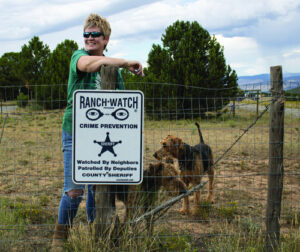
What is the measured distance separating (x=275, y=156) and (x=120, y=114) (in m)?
1.68

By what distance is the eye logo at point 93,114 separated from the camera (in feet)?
9.25

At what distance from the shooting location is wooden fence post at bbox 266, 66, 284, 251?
330cm

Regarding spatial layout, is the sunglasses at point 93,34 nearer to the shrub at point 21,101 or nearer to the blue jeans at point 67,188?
the blue jeans at point 67,188

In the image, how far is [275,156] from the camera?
333 centimetres

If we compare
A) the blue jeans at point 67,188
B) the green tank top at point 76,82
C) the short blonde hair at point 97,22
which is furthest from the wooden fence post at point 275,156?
the blue jeans at point 67,188

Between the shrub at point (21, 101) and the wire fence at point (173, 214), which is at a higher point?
the shrub at point (21, 101)

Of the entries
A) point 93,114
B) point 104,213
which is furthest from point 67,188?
point 93,114

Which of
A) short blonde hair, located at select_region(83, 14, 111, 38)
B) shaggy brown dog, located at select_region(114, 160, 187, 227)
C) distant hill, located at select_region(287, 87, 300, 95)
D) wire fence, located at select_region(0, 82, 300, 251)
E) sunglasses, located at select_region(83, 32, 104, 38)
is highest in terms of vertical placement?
short blonde hair, located at select_region(83, 14, 111, 38)

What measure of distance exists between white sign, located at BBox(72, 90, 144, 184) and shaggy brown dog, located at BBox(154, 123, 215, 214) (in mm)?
1879

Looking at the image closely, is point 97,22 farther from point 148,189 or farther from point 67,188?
point 148,189

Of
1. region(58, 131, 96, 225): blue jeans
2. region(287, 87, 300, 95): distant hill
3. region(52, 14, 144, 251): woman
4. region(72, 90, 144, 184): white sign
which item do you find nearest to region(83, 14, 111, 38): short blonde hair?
region(52, 14, 144, 251): woman

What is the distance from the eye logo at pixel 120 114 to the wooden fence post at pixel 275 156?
1.53m

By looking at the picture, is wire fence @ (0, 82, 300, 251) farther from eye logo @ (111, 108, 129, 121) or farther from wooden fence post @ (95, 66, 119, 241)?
eye logo @ (111, 108, 129, 121)

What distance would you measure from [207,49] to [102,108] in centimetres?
1826
